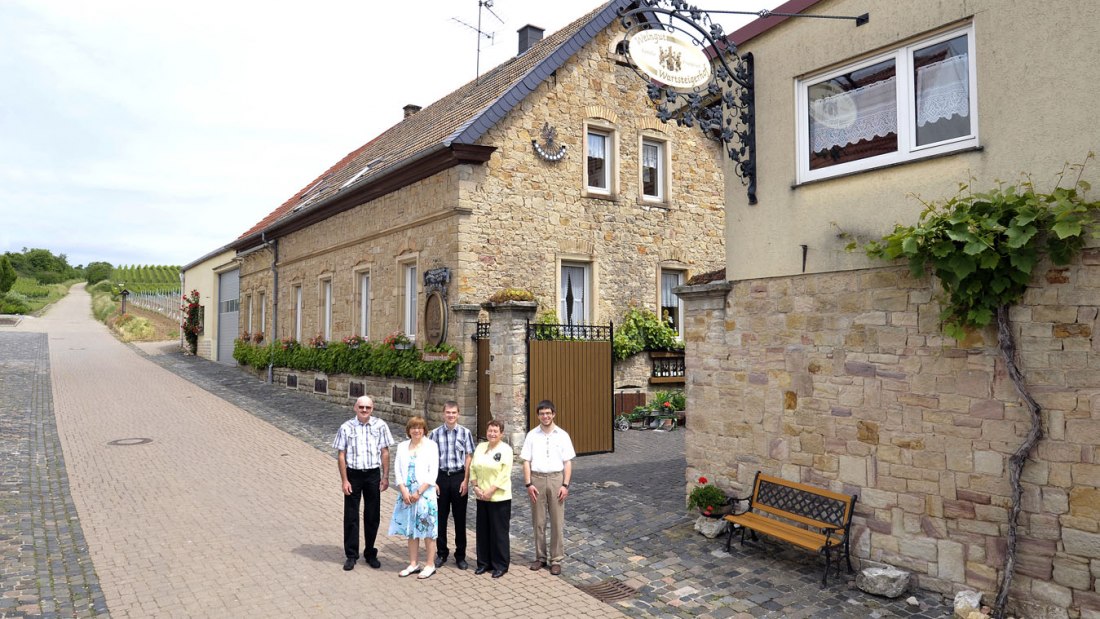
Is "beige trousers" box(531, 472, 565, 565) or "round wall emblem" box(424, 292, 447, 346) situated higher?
"round wall emblem" box(424, 292, 447, 346)

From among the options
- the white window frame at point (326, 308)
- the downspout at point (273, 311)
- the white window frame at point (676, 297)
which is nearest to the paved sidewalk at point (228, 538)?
the white window frame at point (326, 308)

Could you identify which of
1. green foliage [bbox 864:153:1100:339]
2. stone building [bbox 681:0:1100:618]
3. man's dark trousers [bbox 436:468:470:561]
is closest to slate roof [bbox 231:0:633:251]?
stone building [bbox 681:0:1100:618]

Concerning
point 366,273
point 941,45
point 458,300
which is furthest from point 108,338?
point 941,45

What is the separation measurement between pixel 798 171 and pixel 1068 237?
7.96 feet

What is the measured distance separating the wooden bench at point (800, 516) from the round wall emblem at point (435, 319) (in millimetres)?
7092

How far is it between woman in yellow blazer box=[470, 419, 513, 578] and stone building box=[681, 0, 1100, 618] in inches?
99.9

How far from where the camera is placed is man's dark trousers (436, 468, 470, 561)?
6.51 m

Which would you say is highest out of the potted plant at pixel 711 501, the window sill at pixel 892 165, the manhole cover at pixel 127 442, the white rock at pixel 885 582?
the window sill at pixel 892 165

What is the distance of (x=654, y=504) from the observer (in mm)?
8422

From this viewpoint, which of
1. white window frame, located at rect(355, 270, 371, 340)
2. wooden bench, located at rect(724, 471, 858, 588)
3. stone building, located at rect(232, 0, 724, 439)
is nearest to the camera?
wooden bench, located at rect(724, 471, 858, 588)

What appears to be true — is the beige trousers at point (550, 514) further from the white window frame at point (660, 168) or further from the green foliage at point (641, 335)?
the white window frame at point (660, 168)

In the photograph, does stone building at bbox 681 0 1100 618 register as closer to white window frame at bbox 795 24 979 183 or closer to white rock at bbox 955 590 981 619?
white window frame at bbox 795 24 979 183

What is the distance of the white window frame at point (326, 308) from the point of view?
722 inches

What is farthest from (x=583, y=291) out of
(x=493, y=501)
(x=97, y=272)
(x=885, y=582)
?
(x=97, y=272)
